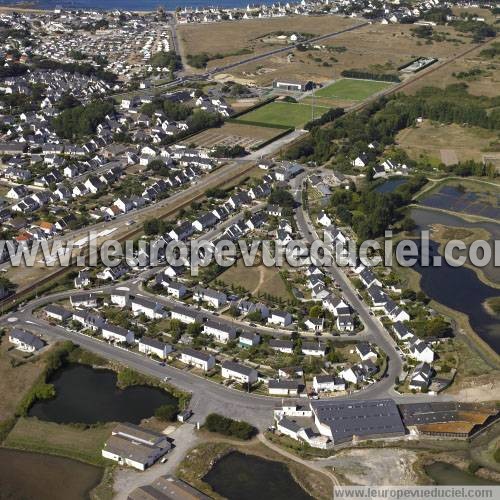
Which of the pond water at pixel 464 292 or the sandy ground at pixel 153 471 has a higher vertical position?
the sandy ground at pixel 153 471

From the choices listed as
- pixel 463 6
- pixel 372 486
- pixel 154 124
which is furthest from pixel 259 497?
pixel 463 6

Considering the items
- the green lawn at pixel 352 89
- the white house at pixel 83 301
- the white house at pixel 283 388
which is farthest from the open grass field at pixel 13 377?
the green lawn at pixel 352 89

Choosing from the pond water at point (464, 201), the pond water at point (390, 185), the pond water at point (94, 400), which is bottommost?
the pond water at point (464, 201)

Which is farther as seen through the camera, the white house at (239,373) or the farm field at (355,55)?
the farm field at (355,55)

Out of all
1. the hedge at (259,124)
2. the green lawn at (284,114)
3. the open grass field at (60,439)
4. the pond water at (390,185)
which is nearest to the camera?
the open grass field at (60,439)

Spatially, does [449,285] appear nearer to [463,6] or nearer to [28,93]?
[28,93]

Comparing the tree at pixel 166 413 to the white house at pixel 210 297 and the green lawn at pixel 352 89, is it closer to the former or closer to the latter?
the white house at pixel 210 297

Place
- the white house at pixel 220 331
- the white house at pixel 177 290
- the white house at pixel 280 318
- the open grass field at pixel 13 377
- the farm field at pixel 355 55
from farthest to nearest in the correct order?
the farm field at pixel 355 55 → the white house at pixel 177 290 → the white house at pixel 280 318 → the white house at pixel 220 331 → the open grass field at pixel 13 377
